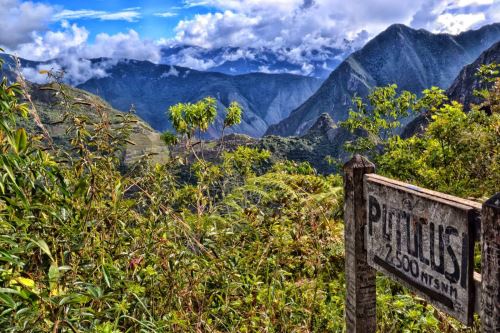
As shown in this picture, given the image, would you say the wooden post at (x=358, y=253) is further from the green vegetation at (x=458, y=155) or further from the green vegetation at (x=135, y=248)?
the green vegetation at (x=458, y=155)

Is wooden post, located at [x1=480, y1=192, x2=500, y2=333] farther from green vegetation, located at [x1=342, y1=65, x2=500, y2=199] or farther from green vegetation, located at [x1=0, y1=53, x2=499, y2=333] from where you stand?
green vegetation, located at [x1=342, y1=65, x2=500, y2=199]

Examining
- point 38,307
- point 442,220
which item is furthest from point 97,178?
point 442,220

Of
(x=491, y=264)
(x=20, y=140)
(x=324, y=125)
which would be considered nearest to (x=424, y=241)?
(x=491, y=264)

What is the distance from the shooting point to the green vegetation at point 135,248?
5.97ft

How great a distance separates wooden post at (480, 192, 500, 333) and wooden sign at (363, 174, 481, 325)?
99 mm

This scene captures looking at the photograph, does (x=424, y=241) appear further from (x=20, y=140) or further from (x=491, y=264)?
(x=20, y=140)

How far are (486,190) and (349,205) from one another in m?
4.32

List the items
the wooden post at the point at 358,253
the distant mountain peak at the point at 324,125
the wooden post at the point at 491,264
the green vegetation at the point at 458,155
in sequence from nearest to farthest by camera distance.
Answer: the wooden post at the point at 491,264 → the wooden post at the point at 358,253 → the green vegetation at the point at 458,155 → the distant mountain peak at the point at 324,125

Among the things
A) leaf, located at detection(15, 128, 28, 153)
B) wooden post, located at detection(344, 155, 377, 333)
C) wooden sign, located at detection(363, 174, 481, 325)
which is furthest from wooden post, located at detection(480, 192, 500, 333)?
leaf, located at detection(15, 128, 28, 153)

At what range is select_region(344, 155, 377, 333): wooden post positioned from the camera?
262 centimetres

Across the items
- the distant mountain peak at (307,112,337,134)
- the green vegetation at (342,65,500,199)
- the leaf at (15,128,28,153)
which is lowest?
the distant mountain peak at (307,112,337,134)

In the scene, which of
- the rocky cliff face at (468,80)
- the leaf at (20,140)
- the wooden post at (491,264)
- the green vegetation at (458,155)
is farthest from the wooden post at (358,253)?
the rocky cliff face at (468,80)

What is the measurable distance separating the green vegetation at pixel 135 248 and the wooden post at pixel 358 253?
0.71 metres

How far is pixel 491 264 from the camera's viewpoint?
5.56ft
